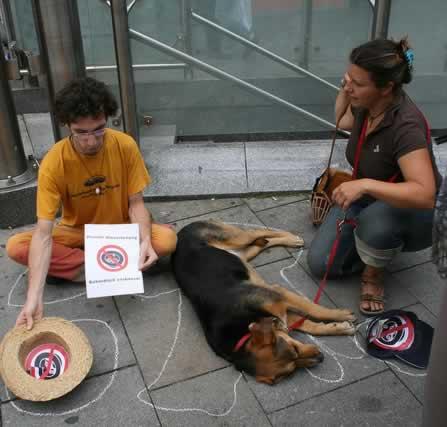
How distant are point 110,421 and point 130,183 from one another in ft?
4.93

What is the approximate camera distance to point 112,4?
4.48 metres

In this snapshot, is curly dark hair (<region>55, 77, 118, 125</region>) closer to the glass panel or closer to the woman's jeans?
the woman's jeans

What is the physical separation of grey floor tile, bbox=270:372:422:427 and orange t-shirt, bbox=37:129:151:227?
5.56ft

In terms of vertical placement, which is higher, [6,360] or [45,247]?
[45,247]

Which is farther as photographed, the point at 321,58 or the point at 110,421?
the point at 321,58

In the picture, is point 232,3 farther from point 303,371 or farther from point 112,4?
point 303,371

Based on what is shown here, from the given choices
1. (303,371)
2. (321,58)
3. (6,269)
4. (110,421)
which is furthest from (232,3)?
(110,421)

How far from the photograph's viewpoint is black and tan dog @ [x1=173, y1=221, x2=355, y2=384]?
283 centimetres

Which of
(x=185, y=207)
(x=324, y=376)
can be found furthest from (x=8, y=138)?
(x=324, y=376)

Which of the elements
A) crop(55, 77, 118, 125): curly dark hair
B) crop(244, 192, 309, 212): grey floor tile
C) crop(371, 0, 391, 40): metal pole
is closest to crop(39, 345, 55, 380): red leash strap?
crop(55, 77, 118, 125): curly dark hair

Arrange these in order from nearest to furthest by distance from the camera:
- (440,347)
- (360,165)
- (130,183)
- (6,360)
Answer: (440,347) → (6,360) → (360,165) → (130,183)

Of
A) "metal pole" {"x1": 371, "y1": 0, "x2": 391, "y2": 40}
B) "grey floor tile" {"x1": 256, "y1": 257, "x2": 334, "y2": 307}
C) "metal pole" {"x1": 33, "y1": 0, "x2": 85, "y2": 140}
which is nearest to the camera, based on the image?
"grey floor tile" {"x1": 256, "y1": 257, "x2": 334, "y2": 307}

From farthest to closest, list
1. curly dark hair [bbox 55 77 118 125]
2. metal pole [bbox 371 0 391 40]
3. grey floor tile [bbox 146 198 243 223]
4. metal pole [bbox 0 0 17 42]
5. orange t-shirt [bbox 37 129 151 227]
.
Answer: metal pole [bbox 0 0 17 42] → metal pole [bbox 371 0 391 40] → grey floor tile [bbox 146 198 243 223] → orange t-shirt [bbox 37 129 151 227] → curly dark hair [bbox 55 77 118 125]

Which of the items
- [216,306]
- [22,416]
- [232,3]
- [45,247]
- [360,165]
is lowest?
[22,416]
